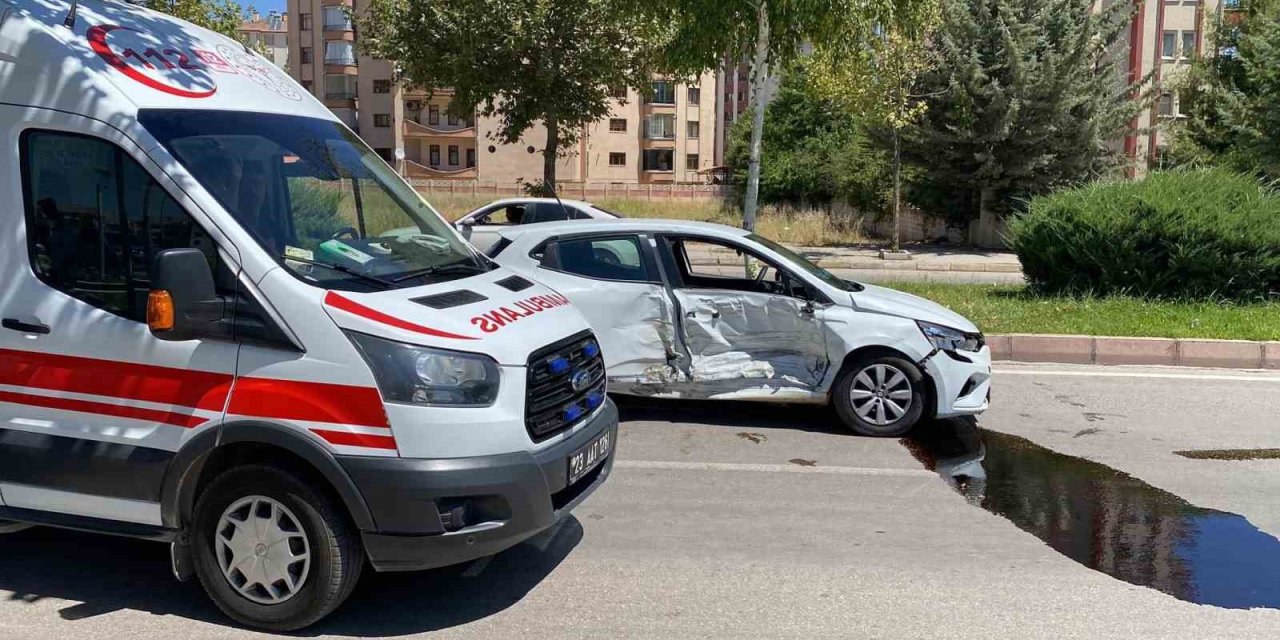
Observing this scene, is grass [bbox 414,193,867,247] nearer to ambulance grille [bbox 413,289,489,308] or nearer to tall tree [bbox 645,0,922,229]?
tall tree [bbox 645,0,922,229]

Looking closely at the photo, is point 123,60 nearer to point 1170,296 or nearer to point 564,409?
point 564,409

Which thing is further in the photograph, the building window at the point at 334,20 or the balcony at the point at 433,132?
the building window at the point at 334,20

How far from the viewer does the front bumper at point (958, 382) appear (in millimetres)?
7285

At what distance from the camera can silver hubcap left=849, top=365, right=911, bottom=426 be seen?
7387 millimetres

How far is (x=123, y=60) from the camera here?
4359 millimetres

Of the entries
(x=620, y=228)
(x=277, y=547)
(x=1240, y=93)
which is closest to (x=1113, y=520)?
(x=620, y=228)

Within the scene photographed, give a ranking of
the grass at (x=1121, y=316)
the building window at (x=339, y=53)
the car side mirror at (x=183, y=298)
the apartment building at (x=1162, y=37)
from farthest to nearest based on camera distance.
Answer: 1. the building window at (x=339, y=53)
2. the apartment building at (x=1162, y=37)
3. the grass at (x=1121, y=316)
4. the car side mirror at (x=183, y=298)

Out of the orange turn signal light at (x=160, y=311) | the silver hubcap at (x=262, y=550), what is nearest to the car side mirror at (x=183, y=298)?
the orange turn signal light at (x=160, y=311)

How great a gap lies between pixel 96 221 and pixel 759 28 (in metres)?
9.42

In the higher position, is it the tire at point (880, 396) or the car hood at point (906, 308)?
the car hood at point (906, 308)

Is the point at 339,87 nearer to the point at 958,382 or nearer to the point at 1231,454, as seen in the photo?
the point at 958,382

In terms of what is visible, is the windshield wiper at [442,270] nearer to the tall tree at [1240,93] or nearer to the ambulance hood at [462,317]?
the ambulance hood at [462,317]

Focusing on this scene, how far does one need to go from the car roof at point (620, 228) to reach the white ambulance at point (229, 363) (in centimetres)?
328

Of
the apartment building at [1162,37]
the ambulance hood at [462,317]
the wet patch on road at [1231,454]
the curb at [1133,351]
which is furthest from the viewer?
the apartment building at [1162,37]
